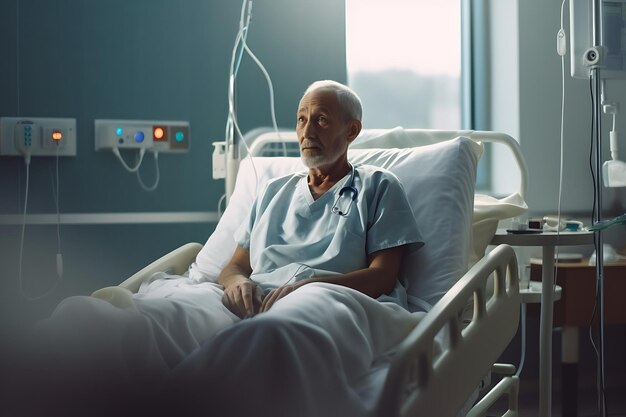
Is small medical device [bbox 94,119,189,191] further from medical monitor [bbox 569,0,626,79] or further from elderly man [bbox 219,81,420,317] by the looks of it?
medical monitor [bbox 569,0,626,79]

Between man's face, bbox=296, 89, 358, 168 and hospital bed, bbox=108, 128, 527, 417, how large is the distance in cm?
23

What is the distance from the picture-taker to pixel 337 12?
9.81 feet

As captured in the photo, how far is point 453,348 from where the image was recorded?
5.16 ft

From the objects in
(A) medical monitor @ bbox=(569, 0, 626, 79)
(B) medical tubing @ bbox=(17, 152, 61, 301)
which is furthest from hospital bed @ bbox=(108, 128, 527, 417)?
(B) medical tubing @ bbox=(17, 152, 61, 301)

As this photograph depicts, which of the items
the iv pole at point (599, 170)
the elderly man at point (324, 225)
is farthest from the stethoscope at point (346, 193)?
the iv pole at point (599, 170)

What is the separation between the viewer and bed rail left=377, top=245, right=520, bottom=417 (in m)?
1.33

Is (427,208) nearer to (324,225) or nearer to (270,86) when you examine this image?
(324,225)

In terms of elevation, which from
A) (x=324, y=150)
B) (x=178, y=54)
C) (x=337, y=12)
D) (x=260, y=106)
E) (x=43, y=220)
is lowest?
(x=43, y=220)

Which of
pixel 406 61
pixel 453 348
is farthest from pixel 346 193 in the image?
pixel 406 61

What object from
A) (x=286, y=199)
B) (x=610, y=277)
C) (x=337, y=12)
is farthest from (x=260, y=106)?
(x=610, y=277)

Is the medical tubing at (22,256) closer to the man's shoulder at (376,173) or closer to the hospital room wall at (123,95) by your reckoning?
the hospital room wall at (123,95)

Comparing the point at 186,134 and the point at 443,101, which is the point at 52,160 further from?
the point at 443,101

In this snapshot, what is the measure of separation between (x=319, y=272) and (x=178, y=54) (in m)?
1.30

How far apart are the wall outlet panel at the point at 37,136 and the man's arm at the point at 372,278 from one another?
1240 millimetres
